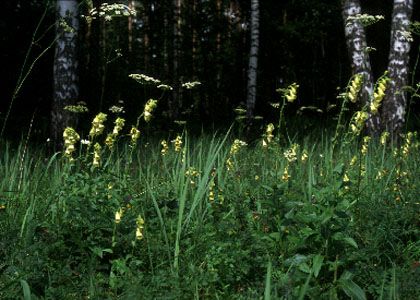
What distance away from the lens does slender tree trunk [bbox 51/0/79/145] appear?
786cm

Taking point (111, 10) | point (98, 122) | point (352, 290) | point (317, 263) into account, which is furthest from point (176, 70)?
point (352, 290)

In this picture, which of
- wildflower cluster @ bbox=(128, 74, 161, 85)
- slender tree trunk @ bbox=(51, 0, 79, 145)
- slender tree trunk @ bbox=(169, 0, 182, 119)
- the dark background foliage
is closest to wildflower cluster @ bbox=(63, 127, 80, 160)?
wildflower cluster @ bbox=(128, 74, 161, 85)

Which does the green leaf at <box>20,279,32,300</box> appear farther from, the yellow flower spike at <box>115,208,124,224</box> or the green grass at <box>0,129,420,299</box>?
the yellow flower spike at <box>115,208,124,224</box>

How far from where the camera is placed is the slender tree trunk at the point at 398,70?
7656 millimetres

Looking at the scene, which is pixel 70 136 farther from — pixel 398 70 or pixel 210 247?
pixel 398 70

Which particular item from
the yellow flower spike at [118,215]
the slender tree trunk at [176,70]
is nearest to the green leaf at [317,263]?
the yellow flower spike at [118,215]

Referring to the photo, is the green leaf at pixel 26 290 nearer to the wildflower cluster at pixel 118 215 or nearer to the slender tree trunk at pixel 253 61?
Result: the wildflower cluster at pixel 118 215

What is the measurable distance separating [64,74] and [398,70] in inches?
187

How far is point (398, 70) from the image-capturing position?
7.74m

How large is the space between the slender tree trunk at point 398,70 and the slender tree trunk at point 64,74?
14.6ft

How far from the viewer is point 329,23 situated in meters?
14.7

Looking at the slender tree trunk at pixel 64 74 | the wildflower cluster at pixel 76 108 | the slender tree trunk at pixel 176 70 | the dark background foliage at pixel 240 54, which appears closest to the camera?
the wildflower cluster at pixel 76 108

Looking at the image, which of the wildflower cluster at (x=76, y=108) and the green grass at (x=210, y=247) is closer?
the green grass at (x=210, y=247)

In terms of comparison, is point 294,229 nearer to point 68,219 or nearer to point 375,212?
point 375,212
